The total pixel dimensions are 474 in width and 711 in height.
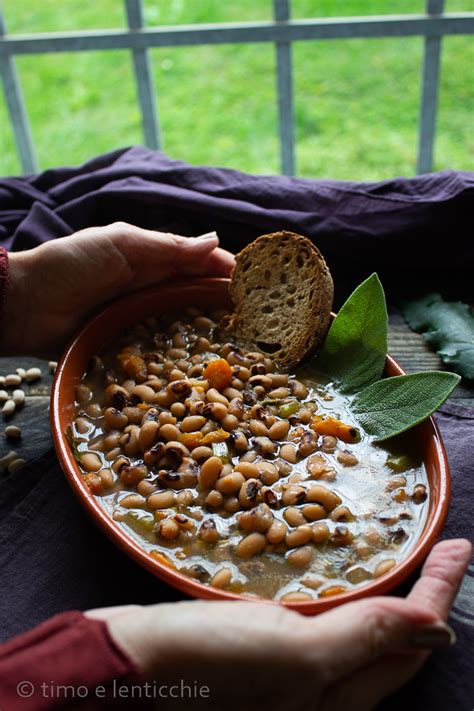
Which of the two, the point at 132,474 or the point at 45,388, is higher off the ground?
the point at 132,474

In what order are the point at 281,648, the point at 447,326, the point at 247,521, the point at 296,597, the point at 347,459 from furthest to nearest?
the point at 447,326, the point at 347,459, the point at 247,521, the point at 296,597, the point at 281,648

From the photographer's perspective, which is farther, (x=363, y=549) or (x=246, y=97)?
(x=246, y=97)

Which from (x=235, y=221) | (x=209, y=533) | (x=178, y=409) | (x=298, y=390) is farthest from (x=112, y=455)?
(x=235, y=221)

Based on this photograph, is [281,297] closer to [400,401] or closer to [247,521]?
[400,401]

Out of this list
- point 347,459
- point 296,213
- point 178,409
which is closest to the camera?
point 347,459

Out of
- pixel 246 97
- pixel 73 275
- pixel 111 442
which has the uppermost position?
pixel 73 275

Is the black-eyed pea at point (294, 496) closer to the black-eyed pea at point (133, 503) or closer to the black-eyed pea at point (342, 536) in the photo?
the black-eyed pea at point (342, 536)

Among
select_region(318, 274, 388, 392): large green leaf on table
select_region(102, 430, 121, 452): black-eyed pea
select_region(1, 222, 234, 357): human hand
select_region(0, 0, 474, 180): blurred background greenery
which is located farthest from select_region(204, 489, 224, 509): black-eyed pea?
select_region(0, 0, 474, 180): blurred background greenery

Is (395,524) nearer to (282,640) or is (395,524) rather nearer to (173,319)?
(282,640)
